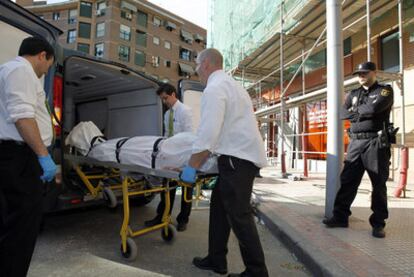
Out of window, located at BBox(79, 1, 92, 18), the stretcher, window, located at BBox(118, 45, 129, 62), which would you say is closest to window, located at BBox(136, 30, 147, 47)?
window, located at BBox(118, 45, 129, 62)

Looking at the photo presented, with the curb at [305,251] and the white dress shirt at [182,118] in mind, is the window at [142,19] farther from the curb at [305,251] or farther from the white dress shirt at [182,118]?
the curb at [305,251]

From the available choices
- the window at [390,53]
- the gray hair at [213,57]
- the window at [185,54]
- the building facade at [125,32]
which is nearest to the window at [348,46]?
the window at [390,53]

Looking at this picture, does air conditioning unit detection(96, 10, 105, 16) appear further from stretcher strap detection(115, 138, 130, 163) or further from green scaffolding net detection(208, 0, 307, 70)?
stretcher strap detection(115, 138, 130, 163)

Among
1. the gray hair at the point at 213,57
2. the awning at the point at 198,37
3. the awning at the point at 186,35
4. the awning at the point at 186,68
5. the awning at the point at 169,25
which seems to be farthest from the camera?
the awning at the point at 198,37

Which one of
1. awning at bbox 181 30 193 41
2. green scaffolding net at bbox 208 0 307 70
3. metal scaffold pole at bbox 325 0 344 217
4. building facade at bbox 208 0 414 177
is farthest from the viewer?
awning at bbox 181 30 193 41

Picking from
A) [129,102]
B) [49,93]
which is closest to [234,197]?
[49,93]

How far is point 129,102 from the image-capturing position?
237 inches

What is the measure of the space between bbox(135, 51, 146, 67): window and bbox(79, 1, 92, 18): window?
7.19 meters

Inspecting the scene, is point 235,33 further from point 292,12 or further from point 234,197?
point 234,197

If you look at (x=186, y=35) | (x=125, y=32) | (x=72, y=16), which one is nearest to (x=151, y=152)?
(x=125, y=32)

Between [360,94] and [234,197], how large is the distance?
2.39 meters

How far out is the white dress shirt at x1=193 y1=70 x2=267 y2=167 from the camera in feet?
8.38

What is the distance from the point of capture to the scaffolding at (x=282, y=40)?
27.7 ft

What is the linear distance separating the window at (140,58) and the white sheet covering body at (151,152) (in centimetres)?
3645
